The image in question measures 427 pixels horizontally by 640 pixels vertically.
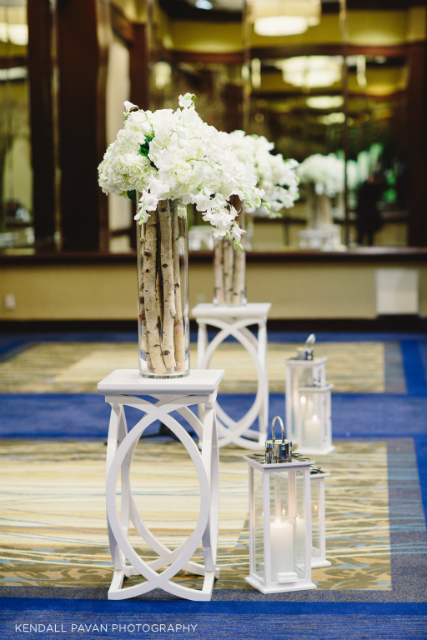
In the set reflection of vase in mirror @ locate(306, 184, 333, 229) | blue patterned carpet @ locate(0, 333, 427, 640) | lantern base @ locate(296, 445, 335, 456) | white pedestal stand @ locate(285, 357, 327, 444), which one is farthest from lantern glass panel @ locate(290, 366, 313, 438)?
reflection of vase in mirror @ locate(306, 184, 333, 229)

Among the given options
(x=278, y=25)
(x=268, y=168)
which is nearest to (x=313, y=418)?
(x=268, y=168)

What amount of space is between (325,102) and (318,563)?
705cm

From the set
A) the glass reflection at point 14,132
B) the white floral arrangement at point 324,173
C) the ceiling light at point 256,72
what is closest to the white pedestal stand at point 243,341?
the white floral arrangement at point 324,173

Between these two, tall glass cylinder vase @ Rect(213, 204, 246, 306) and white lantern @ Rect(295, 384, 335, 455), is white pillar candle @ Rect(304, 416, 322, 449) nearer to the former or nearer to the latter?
white lantern @ Rect(295, 384, 335, 455)

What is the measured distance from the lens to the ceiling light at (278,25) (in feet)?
29.5

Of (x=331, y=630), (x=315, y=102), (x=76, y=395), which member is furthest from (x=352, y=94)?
(x=331, y=630)

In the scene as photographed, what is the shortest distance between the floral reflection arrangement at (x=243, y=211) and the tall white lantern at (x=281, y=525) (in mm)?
1677

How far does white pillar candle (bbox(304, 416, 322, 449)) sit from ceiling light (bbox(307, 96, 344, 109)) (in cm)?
569

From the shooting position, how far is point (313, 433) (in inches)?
162

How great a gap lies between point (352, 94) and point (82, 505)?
668cm

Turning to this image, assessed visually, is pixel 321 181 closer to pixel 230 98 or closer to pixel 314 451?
pixel 230 98

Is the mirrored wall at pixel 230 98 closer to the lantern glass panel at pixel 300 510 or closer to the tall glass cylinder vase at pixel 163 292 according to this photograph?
the tall glass cylinder vase at pixel 163 292

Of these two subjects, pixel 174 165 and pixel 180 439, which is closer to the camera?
pixel 174 165

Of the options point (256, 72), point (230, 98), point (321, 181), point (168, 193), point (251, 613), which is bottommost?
point (251, 613)
